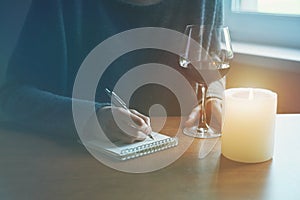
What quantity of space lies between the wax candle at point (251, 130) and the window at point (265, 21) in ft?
3.06

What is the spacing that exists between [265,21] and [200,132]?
3.18 feet

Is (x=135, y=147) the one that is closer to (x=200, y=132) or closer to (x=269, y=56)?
(x=200, y=132)

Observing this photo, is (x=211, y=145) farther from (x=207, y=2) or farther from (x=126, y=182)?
(x=207, y=2)

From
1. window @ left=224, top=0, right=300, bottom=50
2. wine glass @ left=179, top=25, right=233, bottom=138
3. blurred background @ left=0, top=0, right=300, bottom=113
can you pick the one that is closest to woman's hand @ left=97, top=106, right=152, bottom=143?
wine glass @ left=179, top=25, right=233, bottom=138

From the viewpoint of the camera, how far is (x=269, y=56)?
1.62 meters

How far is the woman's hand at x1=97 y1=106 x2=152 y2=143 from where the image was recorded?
91cm

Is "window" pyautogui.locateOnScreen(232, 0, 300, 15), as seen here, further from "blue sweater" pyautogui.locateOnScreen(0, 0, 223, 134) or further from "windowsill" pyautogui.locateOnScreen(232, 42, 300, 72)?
"blue sweater" pyautogui.locateOnScreen(0, 0, 223, 134)

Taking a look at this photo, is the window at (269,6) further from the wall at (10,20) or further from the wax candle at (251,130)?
the wax candle at (251,130)

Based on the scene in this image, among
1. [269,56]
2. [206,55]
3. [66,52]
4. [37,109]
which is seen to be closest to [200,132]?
[206,55]

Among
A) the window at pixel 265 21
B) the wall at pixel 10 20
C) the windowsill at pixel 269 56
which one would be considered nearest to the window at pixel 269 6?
the window at pixel 265 21

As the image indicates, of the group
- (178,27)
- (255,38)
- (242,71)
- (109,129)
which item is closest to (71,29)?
(178,27)

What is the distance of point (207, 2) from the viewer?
4.74ft

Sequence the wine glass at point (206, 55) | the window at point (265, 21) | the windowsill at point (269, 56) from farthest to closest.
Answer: the window at point (265, 21) → the windowsill at point (269, 56) → the wine glass at point (206, 55)

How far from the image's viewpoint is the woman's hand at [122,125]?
913mm
